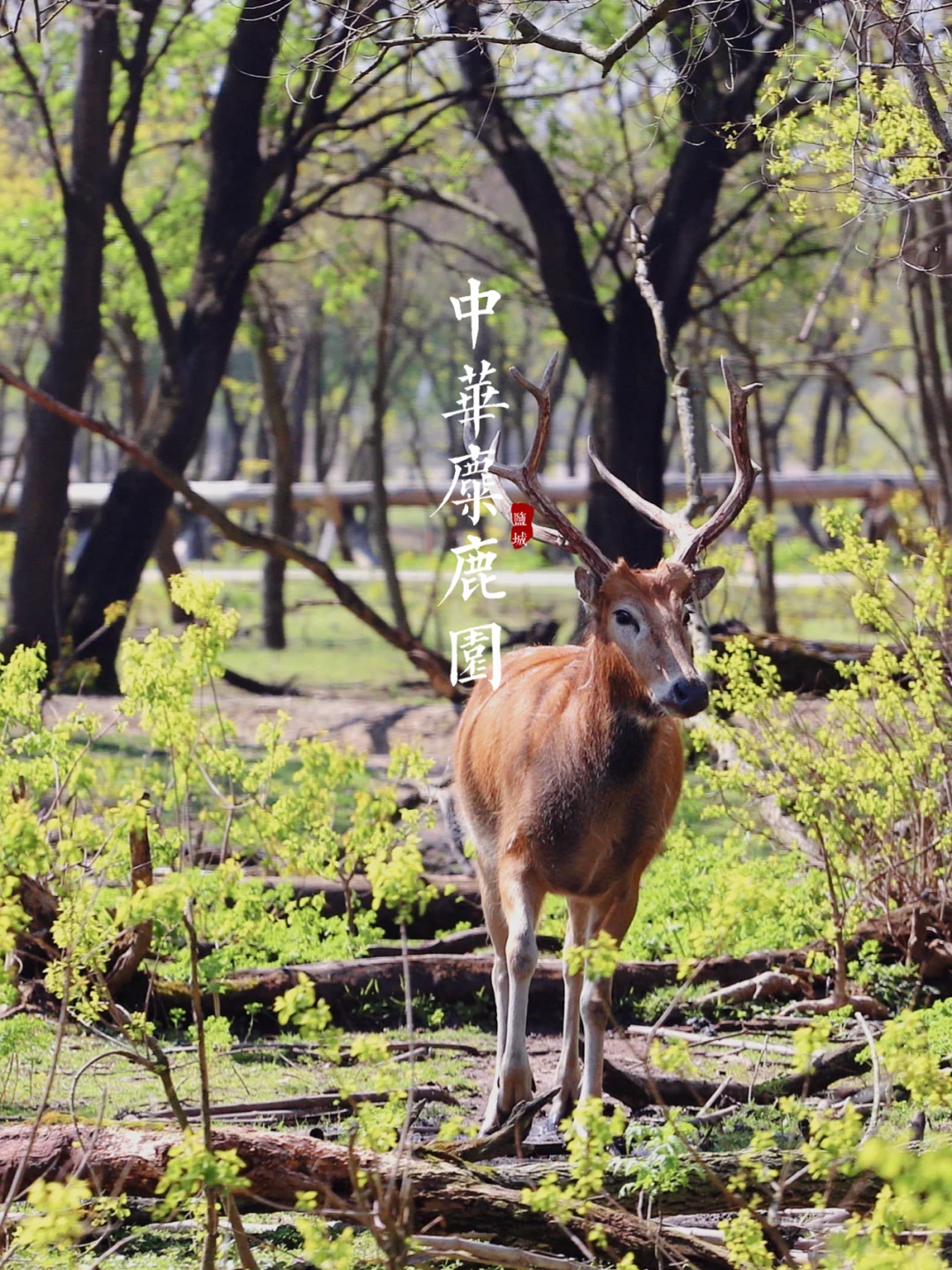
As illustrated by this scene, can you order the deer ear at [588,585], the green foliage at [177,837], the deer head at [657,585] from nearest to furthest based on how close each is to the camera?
the green foliage at [177,837] → the deer head at [657,585] → the deer ear at [588,585]

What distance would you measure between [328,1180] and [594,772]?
189cm

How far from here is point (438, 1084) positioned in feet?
23.3

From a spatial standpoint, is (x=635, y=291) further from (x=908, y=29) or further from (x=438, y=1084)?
(x=438, y=1084)

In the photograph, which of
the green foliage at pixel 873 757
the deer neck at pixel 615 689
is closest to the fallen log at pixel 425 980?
the green foliage at pixel 873 757

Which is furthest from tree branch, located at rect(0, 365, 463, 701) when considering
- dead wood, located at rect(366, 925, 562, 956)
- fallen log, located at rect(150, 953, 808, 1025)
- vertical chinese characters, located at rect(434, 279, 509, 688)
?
fallen log, located at rect(150, 953, 808, 1025)

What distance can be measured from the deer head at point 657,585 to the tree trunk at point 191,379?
28.1 feet

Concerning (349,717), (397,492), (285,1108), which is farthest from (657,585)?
(397,492)

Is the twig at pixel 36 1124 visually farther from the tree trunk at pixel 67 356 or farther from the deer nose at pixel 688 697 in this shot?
the tree trunk at pixel 67 356

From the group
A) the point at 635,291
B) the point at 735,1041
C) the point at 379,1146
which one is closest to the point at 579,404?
the point at 635,291

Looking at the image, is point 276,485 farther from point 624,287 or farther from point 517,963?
point 517,963

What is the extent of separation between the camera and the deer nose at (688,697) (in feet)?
19.5

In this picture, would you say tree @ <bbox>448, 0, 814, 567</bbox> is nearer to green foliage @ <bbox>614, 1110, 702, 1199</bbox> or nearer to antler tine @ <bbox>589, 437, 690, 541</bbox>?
antler tine @ <bbox>589, 437, 690, 541</bbox>

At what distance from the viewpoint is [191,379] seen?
49.8 ft

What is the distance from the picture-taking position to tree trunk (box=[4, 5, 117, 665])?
14.7m
